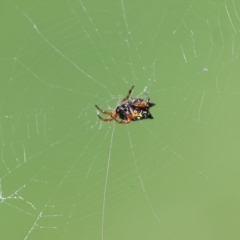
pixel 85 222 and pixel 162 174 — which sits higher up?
pixel 162 174

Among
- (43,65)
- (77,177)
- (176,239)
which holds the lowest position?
(176,239)

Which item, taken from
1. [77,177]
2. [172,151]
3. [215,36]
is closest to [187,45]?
[215,36]

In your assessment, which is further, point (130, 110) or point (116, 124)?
point (116, 124)

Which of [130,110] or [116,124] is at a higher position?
[116,124]

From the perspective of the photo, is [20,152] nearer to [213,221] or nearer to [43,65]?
[43,65]
